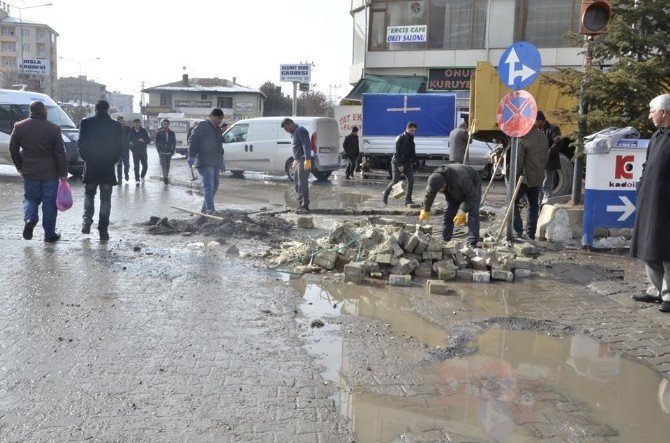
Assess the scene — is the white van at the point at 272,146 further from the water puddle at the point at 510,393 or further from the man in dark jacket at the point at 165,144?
the water puddle at the point at 510,393

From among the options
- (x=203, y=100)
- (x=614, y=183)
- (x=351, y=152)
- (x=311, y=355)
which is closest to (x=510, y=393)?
(x=311, y=355)

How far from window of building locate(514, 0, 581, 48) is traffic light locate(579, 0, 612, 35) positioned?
2129cm

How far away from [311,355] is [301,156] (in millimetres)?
7672

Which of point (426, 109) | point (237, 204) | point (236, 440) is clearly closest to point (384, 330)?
point (236, 440)

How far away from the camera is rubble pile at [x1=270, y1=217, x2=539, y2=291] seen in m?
6.77

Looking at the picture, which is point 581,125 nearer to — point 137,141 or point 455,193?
point 455,193

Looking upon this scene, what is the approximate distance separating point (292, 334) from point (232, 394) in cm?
122

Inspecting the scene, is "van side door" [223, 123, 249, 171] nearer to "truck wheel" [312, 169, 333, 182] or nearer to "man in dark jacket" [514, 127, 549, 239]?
"truck wheel" [312, 169, 333, 182]

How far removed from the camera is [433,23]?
1173 inches

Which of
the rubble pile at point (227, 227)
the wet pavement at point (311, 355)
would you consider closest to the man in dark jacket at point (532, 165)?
the wet pavement at point (311, 355)

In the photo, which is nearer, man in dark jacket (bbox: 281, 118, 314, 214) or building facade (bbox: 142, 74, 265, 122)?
man in dark jacket (bbox: 281, 118, 314, 214)

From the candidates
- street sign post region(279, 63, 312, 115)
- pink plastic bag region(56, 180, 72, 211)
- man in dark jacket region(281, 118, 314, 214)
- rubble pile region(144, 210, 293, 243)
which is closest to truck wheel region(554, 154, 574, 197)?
man in dark jacket region(281, 118, 314, 214)

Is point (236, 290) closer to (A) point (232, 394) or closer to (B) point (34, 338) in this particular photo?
(B) point (34, 338)

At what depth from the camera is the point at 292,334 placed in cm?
493
